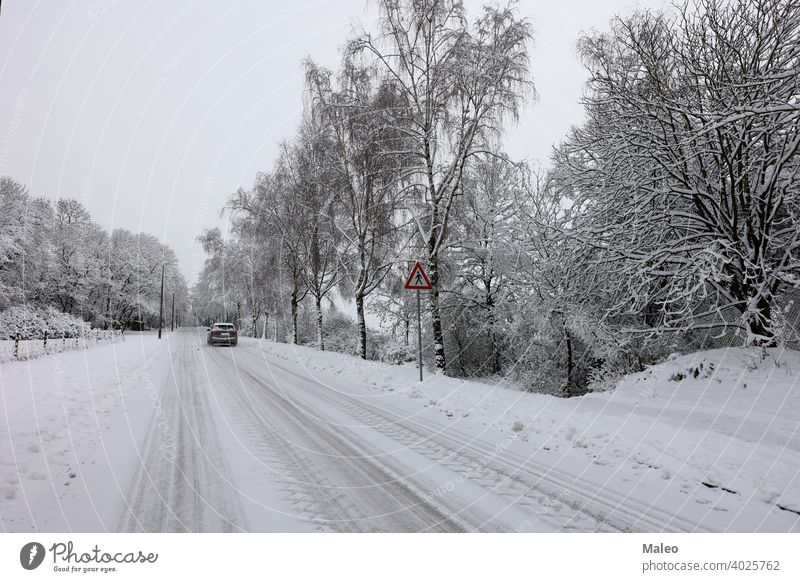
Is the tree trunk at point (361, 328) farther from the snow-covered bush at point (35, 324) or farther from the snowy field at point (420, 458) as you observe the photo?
the snow-covered bush at point (35, 324)

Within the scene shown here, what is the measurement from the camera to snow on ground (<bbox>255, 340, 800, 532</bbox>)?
3004 mm

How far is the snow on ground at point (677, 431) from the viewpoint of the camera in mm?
3004

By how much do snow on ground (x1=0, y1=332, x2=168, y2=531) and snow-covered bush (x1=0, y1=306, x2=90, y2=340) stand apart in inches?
276

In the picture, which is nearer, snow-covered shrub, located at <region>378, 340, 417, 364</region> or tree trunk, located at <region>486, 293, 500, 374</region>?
tree trunk, located at <region>486, 293, 500, 374</region>

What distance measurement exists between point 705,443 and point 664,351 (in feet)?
24.9

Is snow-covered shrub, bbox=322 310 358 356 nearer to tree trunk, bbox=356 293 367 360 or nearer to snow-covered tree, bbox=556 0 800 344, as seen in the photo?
tree trunk, bbox=356 293 367 360

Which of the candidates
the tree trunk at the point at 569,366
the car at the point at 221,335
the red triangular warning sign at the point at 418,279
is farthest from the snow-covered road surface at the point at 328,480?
the car at the point at 221,335

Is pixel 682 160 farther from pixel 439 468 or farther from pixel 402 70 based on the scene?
pixel 402 70

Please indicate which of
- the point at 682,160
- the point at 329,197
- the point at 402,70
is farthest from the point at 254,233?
the point at 682,160

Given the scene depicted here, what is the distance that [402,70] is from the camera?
11930 millimetres

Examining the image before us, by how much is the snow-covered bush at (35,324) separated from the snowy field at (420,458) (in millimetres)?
8490

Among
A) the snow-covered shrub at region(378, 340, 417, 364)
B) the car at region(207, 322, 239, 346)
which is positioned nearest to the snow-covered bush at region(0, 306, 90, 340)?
the car at region(207, 322, 239, 346)

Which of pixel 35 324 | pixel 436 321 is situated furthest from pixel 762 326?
pixel 35 324

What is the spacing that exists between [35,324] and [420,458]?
20.8 metres
